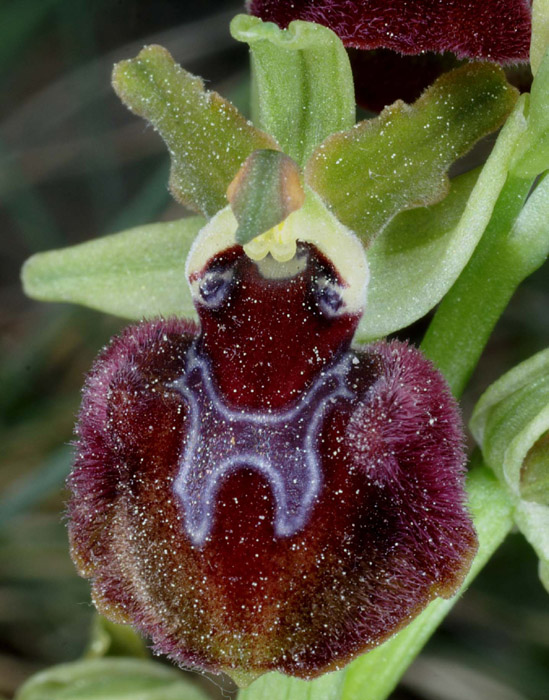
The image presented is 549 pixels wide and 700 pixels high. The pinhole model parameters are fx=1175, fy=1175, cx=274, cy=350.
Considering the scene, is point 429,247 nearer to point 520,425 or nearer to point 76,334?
point 520,425

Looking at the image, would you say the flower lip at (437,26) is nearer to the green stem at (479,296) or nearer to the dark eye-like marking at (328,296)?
the green stem at (479,296)

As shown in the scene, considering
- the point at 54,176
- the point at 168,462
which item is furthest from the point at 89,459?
→ the point at 54,176

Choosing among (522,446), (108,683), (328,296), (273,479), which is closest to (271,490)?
(273,479)

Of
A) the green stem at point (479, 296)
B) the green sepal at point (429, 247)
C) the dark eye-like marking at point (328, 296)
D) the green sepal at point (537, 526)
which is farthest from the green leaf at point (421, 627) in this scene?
the dark eye-like marking at point (328, 296)

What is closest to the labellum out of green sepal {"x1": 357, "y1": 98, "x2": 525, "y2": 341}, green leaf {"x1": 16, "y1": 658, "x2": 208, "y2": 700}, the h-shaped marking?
the h-shaped marking

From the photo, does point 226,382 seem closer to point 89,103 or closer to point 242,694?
point 242,694

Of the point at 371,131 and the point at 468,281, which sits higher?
the point at 371,131

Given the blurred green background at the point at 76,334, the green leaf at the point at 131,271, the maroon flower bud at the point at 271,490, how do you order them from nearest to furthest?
the maroon flower bud at the point at 271,490 → the green leaf at the point at 131,271 → the blurred green background at the point at 76,334
